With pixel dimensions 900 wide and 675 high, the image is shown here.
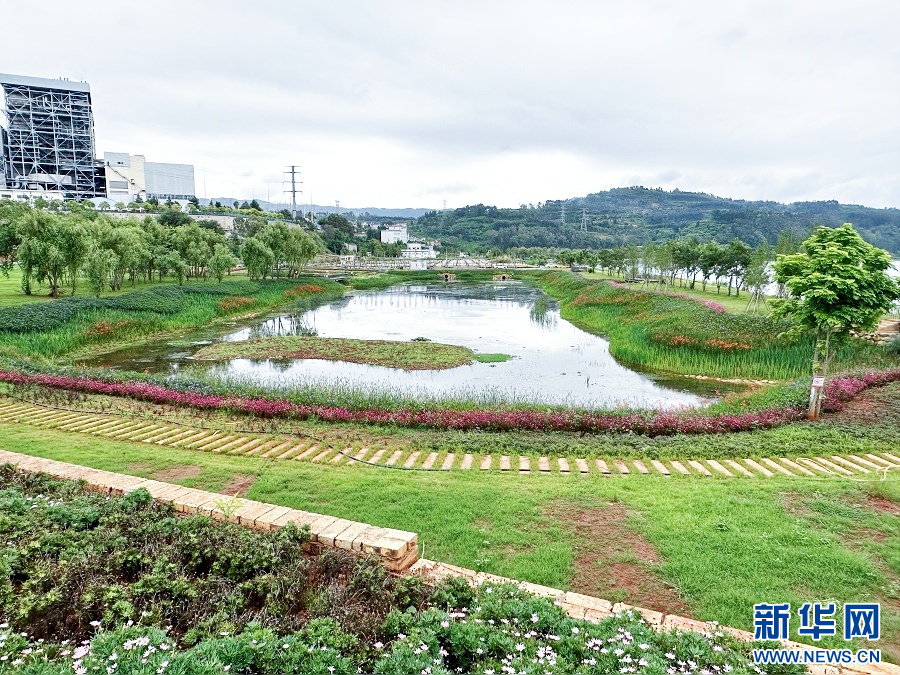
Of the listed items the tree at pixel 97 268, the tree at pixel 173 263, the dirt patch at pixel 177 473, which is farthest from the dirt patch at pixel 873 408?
the tree at pixel 173 263

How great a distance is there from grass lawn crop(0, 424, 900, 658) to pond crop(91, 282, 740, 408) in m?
6.21

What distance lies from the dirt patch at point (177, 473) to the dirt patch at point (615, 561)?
182 inches

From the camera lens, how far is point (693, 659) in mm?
3111

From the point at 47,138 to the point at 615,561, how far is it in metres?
105

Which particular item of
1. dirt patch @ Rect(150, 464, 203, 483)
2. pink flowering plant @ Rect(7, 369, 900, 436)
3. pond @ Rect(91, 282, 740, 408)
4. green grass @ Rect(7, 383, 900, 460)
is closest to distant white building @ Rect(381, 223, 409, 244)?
pond @ Rect(91, 282, 740, 408)

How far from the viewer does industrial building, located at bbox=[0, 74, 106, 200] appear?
77062mm

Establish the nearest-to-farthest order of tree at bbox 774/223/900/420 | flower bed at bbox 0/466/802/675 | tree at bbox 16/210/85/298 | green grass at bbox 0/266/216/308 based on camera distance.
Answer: flower bed at bbox 0/466/802/675 → tree at bbox 774/223/900/420 → tree at bbox 16/210/85/298 → green grass at bbox 0/266/216/308

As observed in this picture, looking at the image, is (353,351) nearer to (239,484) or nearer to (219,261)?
(239,484)

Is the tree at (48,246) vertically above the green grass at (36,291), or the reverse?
the tree at (48,246)

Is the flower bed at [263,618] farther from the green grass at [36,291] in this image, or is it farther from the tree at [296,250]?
the tree at [296,250]

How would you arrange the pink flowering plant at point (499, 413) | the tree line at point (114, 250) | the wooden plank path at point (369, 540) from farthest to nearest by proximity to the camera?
1. the tree line at point (114, 250)
2. the pink flowering plant at point (499, 413)
3. the wooden plank path at point (369, 540)

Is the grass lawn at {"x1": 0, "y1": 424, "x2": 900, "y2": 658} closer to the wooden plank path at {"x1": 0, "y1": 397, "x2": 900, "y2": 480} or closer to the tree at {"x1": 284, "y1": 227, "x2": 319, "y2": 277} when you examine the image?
the wooden plank path at {"x1": 0, "y1": 397, "x2": 900, "y2": 480}

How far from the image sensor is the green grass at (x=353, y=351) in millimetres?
18875

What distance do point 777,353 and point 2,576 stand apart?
18264 millimetres
